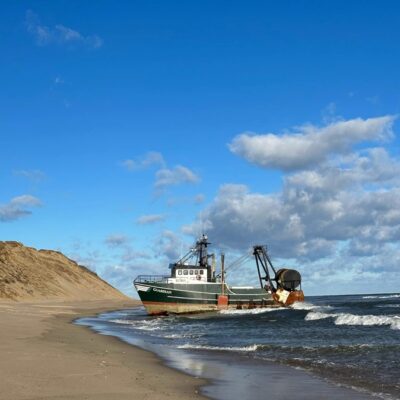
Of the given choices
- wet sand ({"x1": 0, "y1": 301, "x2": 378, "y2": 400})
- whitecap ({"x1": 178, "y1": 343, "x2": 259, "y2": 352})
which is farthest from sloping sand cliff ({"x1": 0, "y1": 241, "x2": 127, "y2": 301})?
wet sand ({"x1": 0, "y1": 301, "x2": 378, "y2": 400})

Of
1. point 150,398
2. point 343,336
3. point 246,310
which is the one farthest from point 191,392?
point 246,310

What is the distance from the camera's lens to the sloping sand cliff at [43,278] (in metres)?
86.5

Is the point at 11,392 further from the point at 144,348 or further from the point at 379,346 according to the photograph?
the point at 379,346

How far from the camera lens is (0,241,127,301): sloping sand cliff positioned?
8650 centimetres

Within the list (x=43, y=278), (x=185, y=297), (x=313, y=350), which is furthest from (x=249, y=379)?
(x=43, y=278)

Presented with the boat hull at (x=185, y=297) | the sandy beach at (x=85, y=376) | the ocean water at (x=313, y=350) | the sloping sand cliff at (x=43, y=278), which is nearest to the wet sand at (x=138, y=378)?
the sandy beach at (x=85, y=376)

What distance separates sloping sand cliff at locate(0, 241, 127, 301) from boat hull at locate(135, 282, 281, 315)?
88.4 feet

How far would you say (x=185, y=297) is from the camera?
6044 centimetres

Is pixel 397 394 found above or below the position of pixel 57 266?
below

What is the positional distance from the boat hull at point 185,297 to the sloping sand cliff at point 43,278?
2693 cm

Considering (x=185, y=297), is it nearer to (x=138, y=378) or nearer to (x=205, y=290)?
(x=205, y=290)

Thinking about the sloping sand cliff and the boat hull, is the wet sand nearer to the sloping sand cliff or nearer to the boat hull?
the boat hull

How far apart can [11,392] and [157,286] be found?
161 feet

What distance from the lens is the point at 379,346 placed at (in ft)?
80.5
